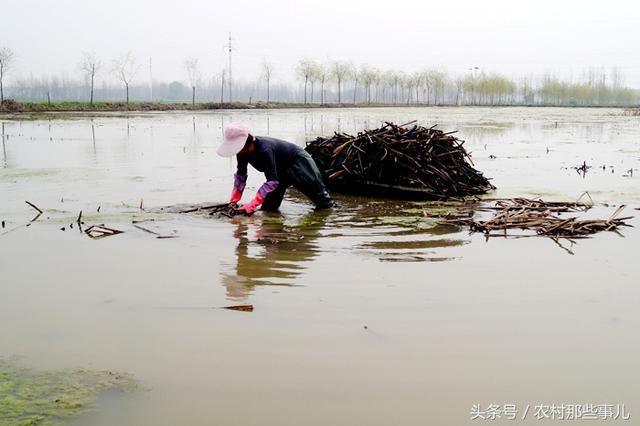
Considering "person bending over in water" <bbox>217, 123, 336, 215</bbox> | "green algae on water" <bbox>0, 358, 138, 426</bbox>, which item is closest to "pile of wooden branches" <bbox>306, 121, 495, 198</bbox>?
"person bending over in water" <bbox>217, 123, 336, 215</bbox>

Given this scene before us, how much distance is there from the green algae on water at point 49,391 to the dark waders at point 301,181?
15.4 ft


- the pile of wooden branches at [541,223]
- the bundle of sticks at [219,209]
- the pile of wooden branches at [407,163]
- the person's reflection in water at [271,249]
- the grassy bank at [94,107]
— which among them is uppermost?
the grassy bank at [94,107]

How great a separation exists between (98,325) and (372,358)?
182cm

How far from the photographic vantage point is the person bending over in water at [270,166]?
6.46 metres

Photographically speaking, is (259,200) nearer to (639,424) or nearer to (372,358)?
(372,358)

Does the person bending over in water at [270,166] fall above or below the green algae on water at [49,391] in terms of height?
above

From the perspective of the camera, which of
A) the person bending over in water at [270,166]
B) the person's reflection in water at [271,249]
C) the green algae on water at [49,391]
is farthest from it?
the person bending over in water at [270,166]

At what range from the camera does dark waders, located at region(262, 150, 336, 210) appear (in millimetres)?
7547

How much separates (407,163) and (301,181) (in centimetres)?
221

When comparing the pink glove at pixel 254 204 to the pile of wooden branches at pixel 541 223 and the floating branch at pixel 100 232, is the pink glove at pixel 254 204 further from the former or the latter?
the pile of wooden branches at pixel 541 223

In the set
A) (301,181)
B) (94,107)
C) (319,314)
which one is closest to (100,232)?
(301,181)

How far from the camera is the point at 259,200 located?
6660 millimetres

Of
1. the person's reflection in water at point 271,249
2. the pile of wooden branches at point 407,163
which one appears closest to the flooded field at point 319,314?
the person's reflection in water at point 271,249

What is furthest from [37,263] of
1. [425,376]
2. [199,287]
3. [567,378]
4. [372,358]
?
[567,378]
